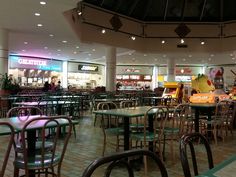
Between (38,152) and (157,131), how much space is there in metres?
2.13

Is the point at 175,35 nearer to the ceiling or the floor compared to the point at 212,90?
nearer to the ceiling

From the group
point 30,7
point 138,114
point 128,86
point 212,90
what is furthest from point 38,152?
point 128,86

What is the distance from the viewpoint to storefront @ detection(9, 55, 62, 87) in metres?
19.6

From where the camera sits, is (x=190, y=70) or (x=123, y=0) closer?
(x=123, y=0)

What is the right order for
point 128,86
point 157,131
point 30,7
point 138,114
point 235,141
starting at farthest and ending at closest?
point 128,86
point 30,7
point 235,141
point 157,131
point 138,114

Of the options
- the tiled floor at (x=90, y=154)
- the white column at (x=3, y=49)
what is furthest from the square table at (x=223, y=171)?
the white column at (x=3, y=49)

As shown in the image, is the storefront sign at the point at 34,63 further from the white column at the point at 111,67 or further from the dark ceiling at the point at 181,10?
the dark ceiling at the point at 181,10

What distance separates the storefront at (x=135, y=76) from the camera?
93.8ft

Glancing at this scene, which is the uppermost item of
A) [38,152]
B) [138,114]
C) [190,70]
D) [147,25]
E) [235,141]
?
[147,25]

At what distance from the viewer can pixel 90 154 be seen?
16.6 feet

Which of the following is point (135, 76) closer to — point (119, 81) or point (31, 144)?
point (119, 81)

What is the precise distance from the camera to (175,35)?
1712 cm

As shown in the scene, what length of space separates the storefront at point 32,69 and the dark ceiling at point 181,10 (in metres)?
8.15

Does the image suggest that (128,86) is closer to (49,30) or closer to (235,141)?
(49,30)
